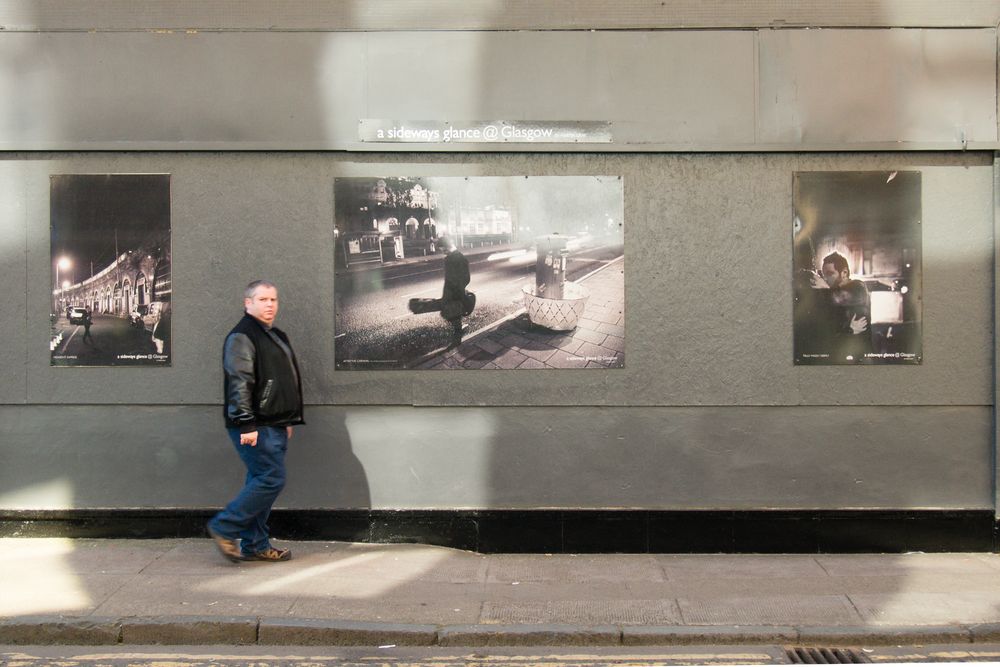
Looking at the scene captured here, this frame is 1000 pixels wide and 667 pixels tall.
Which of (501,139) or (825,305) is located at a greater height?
(501,139)

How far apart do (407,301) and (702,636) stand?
3.39m

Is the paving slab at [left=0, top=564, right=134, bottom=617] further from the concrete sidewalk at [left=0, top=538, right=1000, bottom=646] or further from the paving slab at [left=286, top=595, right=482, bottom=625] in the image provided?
the paving slab at [left=286, top=595, right=482, bottom=625]

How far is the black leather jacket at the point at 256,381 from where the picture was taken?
6.25 meters

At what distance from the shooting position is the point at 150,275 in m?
7.09

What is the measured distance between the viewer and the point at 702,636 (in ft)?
17.1

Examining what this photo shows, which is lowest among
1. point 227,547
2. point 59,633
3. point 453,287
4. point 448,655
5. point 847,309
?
point 448,655

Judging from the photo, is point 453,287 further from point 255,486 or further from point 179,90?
point 179,90

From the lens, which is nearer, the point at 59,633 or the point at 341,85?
the point at 59,633

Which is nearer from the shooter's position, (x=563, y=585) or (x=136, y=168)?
(x=563, y=585)

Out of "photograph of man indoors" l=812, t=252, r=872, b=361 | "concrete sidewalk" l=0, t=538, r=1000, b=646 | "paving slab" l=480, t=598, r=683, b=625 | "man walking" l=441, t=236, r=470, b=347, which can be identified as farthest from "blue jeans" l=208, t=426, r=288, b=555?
"photograph of man indoors" l=812, t=252, r=872, b=361

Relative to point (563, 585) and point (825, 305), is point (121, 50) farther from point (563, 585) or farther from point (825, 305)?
point (825, 305)

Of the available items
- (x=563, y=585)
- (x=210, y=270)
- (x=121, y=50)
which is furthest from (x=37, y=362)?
(x=563, y=585)

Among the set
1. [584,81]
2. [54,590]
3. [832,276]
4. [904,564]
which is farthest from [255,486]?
[904,564]

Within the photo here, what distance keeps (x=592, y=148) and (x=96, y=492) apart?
190 inches
